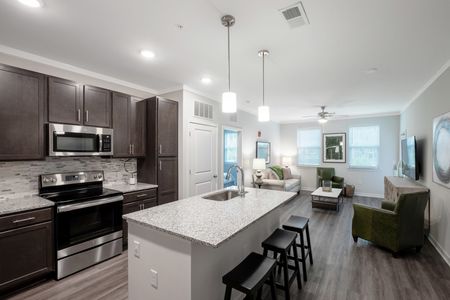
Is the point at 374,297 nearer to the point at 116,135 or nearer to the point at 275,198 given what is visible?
the point at 275,198

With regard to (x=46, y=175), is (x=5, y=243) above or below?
below

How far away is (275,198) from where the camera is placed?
2564 millimetres

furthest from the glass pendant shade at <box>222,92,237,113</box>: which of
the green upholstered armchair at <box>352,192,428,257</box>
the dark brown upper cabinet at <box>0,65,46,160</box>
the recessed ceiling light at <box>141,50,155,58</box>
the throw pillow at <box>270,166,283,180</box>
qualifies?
the throw pillow at <box>270,166,283,180</box>

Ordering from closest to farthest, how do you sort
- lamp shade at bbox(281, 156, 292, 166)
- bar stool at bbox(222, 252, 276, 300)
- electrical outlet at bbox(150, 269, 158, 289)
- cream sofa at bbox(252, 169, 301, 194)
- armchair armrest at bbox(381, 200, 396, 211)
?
bar stool at bbox(222, 252, 276, 300) → electrical outlet at bbox(150, 269, 158, 289) → armchair armrest at bbox(381, 200, 396, 211) → cream sofa at bbox(252, 169, 301, 194) → lamp shade at bbox(281, 156, 292, 166)

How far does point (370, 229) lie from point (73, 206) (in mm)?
4158

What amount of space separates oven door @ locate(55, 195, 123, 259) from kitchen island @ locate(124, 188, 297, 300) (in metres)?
1.16

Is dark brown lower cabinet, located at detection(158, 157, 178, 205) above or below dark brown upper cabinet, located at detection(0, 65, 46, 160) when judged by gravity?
below

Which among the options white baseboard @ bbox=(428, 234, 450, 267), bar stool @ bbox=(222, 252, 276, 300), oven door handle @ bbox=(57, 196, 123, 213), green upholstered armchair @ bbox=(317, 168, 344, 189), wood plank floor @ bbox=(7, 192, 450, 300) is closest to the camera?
bar stool @ bbox=(222, 252, 276, 300)

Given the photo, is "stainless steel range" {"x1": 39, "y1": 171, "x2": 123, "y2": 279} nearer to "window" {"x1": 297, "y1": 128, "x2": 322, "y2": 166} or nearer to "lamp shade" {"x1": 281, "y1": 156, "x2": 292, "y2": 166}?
"lamp shade" {"x1": 281, "y1": 156, "x2": 292, "y2": 166}

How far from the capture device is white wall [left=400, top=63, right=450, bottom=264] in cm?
295

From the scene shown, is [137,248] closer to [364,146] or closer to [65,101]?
[65,101]

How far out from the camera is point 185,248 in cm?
153

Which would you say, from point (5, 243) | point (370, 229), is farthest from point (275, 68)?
point (5, 243)

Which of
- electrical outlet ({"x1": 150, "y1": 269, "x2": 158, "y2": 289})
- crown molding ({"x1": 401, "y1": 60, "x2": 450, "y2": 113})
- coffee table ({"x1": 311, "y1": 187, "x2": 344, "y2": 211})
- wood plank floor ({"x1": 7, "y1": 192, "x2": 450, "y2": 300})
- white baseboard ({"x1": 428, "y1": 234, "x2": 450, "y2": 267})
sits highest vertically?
crown molding ({"x1": 401, "y1": 60, "x2": 450, "y2": 113})
